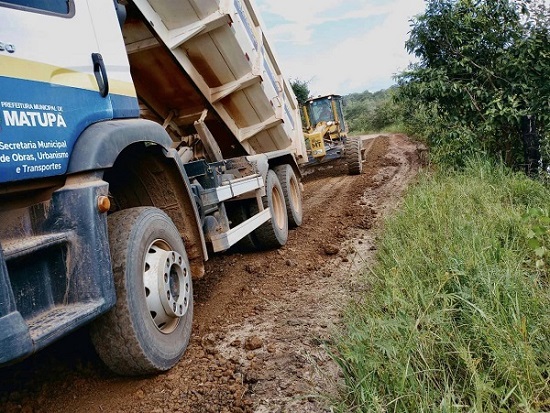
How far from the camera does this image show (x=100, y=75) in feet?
8.48

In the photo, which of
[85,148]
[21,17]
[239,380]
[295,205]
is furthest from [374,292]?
[295,205]

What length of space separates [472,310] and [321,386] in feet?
2.98

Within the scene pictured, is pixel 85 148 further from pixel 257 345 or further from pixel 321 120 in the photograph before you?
pixel 321 120

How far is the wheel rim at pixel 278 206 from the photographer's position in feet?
18.6

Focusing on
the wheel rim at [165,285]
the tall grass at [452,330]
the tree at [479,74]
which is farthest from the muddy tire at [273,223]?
the tree at [479,74]

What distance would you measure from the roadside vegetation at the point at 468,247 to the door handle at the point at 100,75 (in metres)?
1.91

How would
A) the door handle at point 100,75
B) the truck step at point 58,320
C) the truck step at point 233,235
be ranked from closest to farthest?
the truck step at point 58,320 → the door handle at point 100,75 → the truck step at point 233,235

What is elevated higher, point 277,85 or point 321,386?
point 277,85

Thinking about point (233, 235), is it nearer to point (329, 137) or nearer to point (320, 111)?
point (329, 137)

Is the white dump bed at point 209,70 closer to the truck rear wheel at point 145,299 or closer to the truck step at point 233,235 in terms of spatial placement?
the truck step at point 233,235

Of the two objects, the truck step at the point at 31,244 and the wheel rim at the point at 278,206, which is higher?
the truck step at the point at 31,244

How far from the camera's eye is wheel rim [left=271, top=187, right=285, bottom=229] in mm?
5671

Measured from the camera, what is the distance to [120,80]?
283 centimetres

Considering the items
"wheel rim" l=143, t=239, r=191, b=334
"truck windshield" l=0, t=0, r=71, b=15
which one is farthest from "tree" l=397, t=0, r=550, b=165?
"truck windshield" l=0, t=0, r=71, b=15
